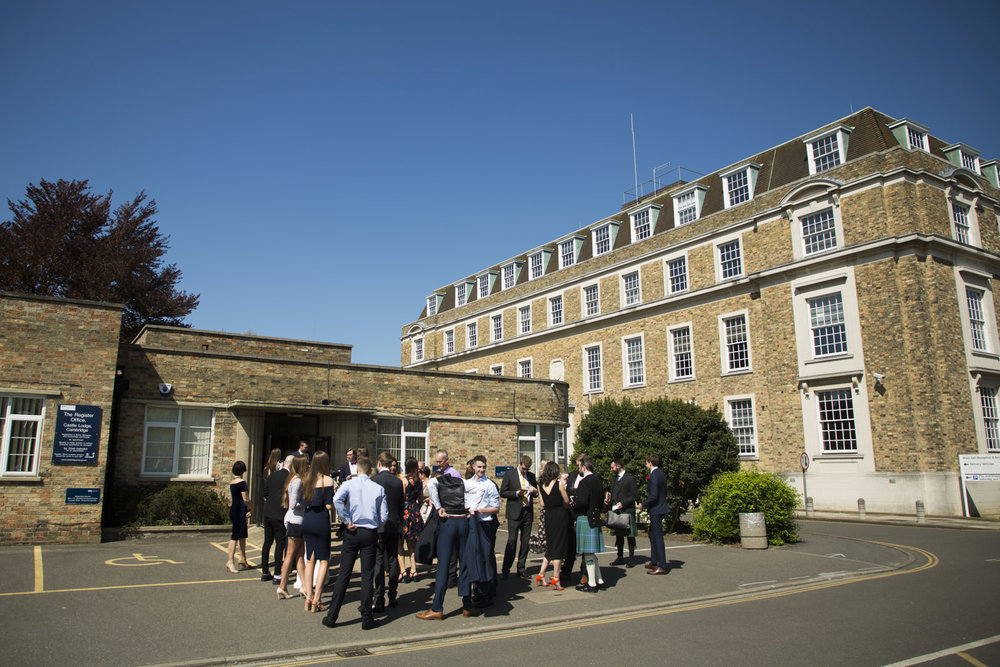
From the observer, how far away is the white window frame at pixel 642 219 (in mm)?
36344

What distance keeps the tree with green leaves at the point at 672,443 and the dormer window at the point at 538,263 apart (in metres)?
25.1

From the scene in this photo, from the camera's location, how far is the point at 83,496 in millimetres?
13734

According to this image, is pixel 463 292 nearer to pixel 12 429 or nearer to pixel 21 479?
pixel 12 429

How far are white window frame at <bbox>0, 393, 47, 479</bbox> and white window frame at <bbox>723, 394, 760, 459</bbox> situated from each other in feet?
80.3

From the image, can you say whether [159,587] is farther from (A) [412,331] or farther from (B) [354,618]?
(A) [412,331]

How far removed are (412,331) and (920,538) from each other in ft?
142

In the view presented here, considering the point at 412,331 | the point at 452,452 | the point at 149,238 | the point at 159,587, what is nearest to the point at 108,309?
the point at 159,587

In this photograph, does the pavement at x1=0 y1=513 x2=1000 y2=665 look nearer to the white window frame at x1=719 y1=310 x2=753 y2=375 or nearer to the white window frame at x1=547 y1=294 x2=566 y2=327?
the white window frame at x1=719 y1=310 x2=753 y2=375

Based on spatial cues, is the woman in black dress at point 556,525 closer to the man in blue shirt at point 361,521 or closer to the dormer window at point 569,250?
the man in blue shirt at point 361,521

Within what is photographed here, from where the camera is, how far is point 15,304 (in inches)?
542

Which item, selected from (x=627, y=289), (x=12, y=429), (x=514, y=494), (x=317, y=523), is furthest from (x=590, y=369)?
(x=317, y=523)

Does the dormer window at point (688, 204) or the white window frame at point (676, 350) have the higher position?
the dormer window at point (688, 204)

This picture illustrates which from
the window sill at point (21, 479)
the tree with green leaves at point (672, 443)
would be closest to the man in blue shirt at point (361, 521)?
the window sill at point (21, 479)

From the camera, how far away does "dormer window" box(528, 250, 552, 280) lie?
44.5 metres
